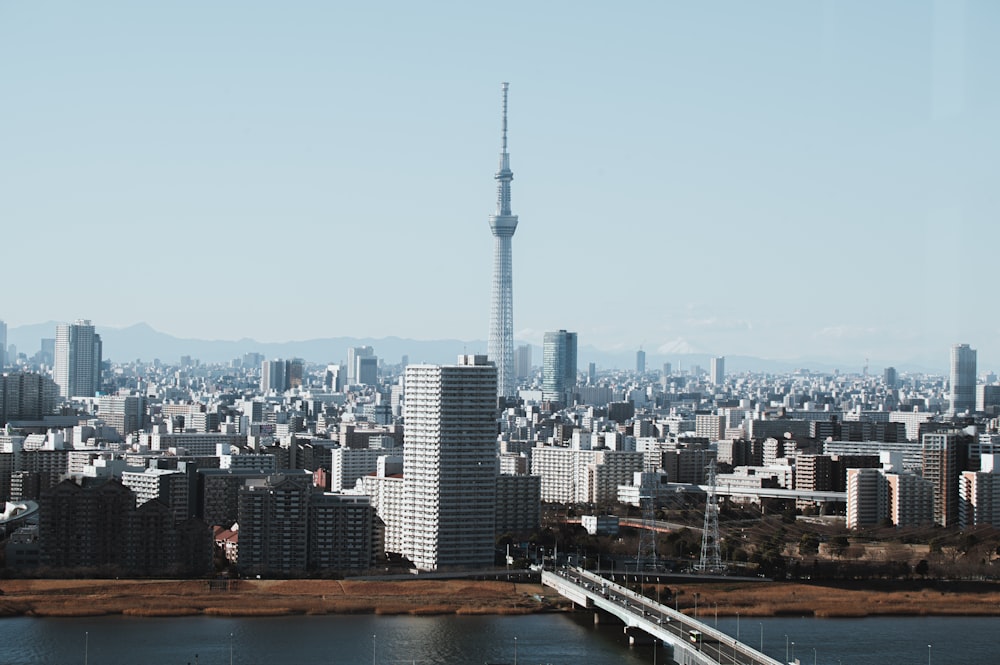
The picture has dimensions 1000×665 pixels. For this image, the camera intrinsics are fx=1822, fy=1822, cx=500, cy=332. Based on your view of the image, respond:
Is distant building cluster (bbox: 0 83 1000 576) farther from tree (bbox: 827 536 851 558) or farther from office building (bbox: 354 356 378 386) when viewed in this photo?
office building (bbox: 354 356 378 386)

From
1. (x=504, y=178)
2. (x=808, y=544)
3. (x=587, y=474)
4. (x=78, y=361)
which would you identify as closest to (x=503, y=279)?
(x=504, y=178)

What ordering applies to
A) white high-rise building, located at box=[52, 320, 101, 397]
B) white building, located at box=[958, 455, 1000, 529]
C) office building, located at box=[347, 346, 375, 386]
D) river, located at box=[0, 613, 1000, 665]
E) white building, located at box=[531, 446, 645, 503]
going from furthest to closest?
office building, located at box=[347, 346, 375, 386], white high-rise building, located at box=[52, 320, 101, 397], white building, located at box=[531, 446, 645, 503], white building, located at box=[958, 455, 1000, 529], river, located at box=[0, 613, 1000, 665]

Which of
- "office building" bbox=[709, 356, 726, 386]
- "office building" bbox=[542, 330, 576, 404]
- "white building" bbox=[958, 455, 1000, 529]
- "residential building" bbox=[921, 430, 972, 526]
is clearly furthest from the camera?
"office building" bbox=[709, 356, 726, 386]

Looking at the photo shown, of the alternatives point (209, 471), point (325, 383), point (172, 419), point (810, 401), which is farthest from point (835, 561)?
point (325, 383)

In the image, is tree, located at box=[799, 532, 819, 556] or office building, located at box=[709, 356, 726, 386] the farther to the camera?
office building, located at box=[709, 356, 726, 386]

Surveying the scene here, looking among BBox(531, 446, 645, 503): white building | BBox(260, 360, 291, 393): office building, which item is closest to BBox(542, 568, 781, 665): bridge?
BBox(531, 446, 645, 503): white building

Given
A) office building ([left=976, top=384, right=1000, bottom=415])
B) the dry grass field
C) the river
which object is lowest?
the river

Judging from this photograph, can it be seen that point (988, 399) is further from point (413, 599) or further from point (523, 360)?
point (523, 360)

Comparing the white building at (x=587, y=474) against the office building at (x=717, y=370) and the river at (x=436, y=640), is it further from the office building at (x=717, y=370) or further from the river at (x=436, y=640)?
the office building at (x=717, y=370)
